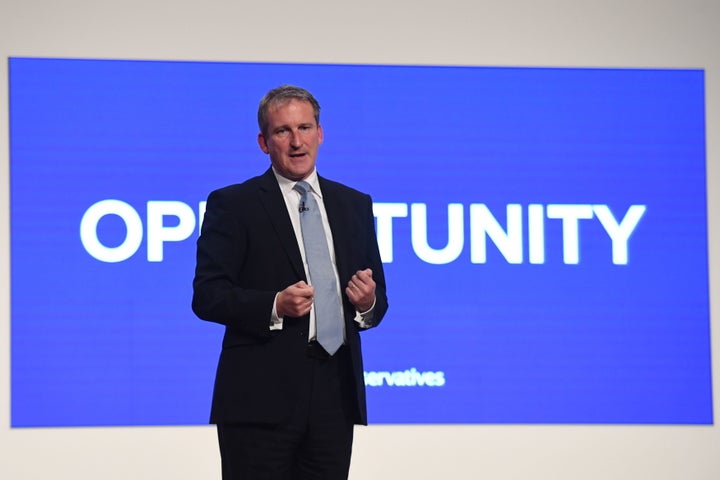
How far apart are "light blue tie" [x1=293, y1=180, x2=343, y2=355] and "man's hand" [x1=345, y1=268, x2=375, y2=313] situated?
0.18 ft

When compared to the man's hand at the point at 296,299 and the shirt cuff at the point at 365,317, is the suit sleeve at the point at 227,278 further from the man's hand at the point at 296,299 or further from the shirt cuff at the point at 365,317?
the shirt cuff at the point at 365,317

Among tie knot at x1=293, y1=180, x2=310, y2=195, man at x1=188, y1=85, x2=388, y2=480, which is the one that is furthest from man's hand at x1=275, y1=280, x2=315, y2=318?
tie knot at x1=293, y1=180, x2=310, y2=195

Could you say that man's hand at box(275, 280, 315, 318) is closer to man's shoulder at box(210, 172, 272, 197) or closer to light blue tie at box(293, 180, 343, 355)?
light blue tie at box(293, 180, 343, 355)

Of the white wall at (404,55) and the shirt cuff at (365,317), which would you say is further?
the white wall at (404,55)

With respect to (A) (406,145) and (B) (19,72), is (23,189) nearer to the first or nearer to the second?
(B) (19,72)

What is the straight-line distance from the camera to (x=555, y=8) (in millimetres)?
4551

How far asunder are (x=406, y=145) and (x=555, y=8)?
3.12 ft

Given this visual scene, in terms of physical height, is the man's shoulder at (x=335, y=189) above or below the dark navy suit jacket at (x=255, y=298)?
above

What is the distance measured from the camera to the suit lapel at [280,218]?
2.26 meters

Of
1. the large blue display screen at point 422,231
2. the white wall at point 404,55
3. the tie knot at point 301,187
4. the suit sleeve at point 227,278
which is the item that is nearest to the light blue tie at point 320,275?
the tie knot at point 301,187

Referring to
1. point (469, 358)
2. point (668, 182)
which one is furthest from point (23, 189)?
point (668, 182)

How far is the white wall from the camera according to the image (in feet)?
14.0

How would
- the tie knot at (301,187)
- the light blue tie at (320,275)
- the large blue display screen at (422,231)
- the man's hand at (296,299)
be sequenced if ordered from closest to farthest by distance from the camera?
1. the man's hand at (296,299)
2. the light blue tie at (320,275)
3. the tie knot at (301,187)
4. the large blue display screen at (422,231)

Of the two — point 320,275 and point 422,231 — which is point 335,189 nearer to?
point 320,275
